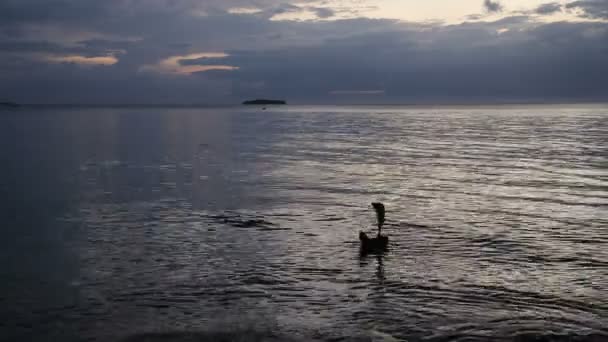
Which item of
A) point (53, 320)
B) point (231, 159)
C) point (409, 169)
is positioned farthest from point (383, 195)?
point (231, 159)

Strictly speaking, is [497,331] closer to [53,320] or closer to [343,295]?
[343,295]

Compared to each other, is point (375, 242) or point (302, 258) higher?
point (375, 242)

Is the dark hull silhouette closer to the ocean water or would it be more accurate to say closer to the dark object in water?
the dark object in water

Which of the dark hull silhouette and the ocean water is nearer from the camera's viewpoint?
the ocean water

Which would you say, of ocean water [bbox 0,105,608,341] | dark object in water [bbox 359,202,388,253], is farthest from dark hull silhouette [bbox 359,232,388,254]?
ocean water [bbox 0,105,608,341]

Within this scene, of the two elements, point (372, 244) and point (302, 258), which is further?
point (372, 244)

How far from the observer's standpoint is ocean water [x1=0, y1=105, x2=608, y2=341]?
10695 millimetres

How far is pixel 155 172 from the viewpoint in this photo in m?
35.2

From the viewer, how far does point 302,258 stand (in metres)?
15.3

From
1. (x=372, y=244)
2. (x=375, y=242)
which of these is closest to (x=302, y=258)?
(x=372, y=244)

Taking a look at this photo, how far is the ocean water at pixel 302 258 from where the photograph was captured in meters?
10.7

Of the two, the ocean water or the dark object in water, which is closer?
the ocean water

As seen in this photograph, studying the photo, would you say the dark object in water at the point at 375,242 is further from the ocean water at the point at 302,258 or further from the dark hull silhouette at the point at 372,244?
the ocean water at the point at 302,258

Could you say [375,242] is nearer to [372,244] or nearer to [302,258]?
[372,244]
